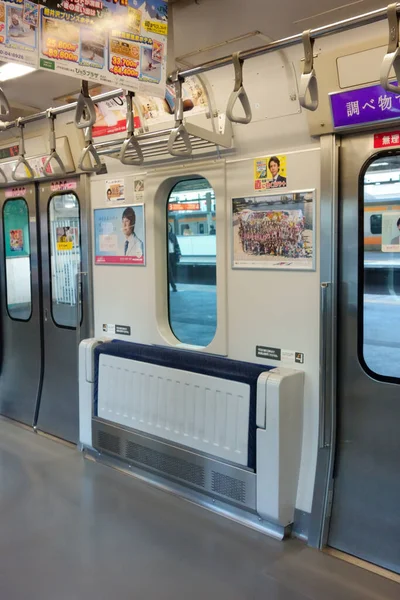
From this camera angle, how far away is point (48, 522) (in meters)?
3.23

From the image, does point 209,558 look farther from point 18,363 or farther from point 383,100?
point 18,363

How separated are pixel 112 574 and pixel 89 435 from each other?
1476 millimetres

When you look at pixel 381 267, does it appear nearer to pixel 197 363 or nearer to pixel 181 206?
pixel 197 363

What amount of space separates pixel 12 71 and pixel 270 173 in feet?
6.60

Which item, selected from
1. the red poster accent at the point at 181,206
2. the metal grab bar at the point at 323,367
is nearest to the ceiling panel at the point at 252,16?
the red poster accent at the point at 181,206

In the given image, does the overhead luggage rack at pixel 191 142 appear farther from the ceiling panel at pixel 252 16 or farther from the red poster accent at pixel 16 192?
the red poster accent at pixel 16 192

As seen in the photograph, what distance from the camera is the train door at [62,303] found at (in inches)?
171

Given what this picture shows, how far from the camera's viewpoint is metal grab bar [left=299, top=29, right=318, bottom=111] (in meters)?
2.10

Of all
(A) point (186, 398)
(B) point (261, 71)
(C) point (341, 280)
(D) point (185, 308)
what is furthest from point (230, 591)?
(B) point (261, 71)

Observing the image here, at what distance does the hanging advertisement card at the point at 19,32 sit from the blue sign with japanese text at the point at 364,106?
142 cm

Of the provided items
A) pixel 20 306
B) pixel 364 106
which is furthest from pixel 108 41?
pixel 20 306

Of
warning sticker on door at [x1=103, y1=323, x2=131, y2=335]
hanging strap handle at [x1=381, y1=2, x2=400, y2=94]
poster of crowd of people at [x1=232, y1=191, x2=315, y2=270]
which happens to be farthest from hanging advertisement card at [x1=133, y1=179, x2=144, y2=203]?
hanging strap handle at [x1=381, y1=2, x2=400, y2=94]

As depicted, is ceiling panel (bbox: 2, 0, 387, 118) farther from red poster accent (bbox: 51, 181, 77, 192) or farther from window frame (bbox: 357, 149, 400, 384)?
red poster accent (bbox: 51, 181, 77, 192)

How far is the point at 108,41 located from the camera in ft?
7.37
